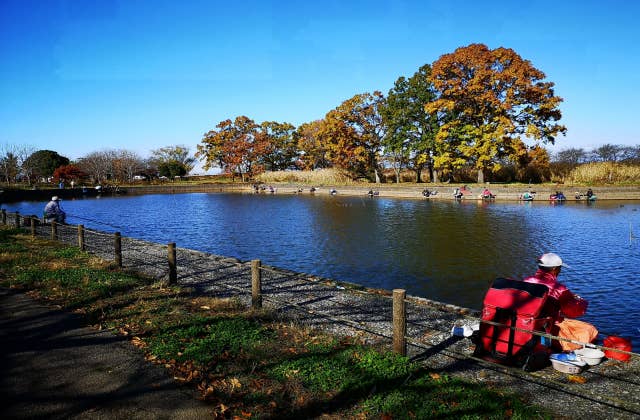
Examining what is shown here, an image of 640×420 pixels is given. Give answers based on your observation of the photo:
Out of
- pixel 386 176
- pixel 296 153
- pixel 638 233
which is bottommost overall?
pixel 638 233

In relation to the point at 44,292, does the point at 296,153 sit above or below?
A: above

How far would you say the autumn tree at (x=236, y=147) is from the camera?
231ft

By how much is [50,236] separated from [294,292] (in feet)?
41.0

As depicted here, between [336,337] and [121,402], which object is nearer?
[121,402]

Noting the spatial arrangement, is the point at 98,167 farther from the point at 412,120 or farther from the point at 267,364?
the point at 267,364

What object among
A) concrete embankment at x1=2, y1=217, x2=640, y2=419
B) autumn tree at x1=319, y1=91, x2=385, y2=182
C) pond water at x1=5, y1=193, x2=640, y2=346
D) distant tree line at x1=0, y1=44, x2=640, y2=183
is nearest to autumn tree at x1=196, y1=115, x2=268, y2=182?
distant tree line at x1=0, y1=44, x2=640, y2=183

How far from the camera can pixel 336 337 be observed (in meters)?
6.15

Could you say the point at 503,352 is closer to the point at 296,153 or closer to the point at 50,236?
the point at 50,236

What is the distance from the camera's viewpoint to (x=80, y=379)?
15.1 ft

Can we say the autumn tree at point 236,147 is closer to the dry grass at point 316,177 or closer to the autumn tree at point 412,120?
the dry grass at point 316,177

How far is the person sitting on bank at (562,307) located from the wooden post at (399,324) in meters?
1.72

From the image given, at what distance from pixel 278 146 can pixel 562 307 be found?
224ft

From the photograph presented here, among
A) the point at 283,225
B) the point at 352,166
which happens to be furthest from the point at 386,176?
the point at 283,225

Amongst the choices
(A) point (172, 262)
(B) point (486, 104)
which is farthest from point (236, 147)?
(A) point (172, 262)
